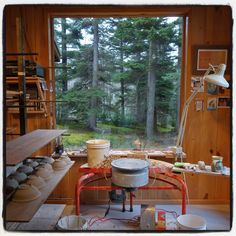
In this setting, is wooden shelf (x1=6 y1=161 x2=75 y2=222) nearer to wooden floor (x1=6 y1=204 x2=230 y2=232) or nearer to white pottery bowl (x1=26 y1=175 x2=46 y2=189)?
white pottery bowl (x1=26 y1=175 x2=46 y2=189)

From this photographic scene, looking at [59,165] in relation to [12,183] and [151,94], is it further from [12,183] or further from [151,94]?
[151,94]

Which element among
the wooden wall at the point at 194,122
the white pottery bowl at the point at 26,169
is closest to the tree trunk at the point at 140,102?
the wooden wall at the point at 194,122

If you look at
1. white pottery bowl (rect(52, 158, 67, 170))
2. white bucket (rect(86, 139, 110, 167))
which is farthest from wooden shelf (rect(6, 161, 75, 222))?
white bucket (rect(86, 139, 110, 167))

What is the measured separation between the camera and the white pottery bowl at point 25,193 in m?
1.18

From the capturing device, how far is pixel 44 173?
149cm

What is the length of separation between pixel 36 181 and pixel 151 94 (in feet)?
4.84

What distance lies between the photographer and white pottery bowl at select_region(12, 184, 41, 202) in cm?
118

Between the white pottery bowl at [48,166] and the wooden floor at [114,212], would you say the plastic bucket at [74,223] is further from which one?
the white pottery bowl at [48,166]

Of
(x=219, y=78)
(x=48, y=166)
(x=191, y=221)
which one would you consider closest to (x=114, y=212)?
(x=191, y=221)

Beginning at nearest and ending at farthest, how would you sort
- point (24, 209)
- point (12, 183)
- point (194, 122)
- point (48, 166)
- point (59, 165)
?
point (24, 209), point (12, 183), point (48, 166), point (59, 165), point (194, 122)

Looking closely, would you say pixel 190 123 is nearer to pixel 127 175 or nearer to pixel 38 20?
pixel 127 175

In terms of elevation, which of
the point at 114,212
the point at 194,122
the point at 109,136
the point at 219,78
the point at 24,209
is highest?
the point at 219,78

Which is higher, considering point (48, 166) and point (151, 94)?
point (151, 94)

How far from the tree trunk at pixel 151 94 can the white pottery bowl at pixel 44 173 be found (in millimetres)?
1219
